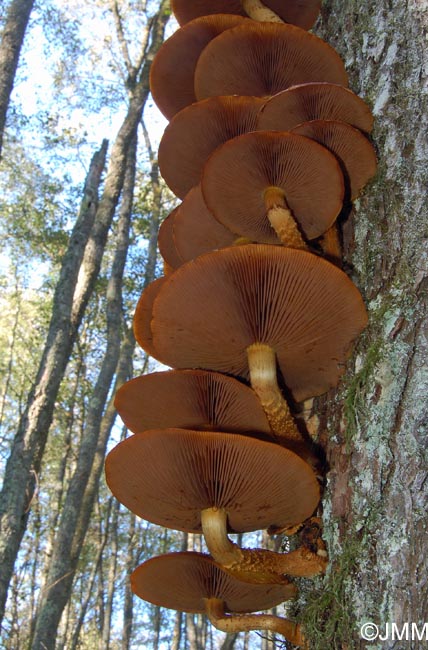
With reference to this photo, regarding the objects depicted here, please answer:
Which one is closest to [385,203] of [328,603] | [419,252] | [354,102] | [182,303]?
[419,252]

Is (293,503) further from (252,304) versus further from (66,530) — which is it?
(66,530)

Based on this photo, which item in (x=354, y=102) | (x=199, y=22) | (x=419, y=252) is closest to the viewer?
(x=419, y=252)

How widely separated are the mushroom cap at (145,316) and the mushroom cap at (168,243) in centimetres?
38

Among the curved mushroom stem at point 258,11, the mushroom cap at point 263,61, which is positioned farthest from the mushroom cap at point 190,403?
the curved mushroom stem at point 258,11

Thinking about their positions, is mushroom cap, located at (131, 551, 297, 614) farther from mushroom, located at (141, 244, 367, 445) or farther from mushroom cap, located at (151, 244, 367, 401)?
mushroom cap, located at (151, 244, 367, 401)

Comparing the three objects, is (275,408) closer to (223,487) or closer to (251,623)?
(223,487)

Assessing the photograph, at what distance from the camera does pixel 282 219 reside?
2.08m

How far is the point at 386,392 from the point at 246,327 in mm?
544

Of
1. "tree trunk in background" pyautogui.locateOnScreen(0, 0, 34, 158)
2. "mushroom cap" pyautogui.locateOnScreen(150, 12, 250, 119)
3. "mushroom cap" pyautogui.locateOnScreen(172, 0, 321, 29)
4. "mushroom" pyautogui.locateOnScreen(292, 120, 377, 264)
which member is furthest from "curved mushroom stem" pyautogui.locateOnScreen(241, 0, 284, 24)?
"tree trunk in background" pyautogui.locateOnScreen(0, 0, 34, 158)

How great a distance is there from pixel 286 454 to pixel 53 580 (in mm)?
6659

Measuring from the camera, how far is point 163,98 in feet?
9.46

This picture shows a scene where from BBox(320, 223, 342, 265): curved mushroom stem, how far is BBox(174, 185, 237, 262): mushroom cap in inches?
17.9

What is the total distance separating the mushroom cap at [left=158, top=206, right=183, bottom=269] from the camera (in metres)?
2.42

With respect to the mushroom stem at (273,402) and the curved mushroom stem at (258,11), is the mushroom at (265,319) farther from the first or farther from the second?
the curved mushroom stem at (258,11)
